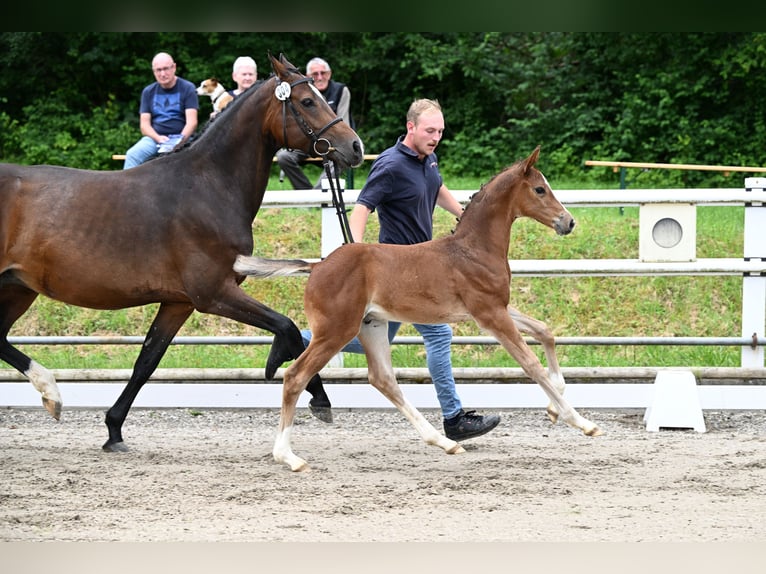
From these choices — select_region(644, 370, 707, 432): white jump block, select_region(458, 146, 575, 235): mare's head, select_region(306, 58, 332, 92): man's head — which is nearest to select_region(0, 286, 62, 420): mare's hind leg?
select_region(458, 146, 575, 235): mare's head

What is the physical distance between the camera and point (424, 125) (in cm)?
519

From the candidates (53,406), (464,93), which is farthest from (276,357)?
(464,93)

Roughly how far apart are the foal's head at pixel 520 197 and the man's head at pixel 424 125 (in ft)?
1.22

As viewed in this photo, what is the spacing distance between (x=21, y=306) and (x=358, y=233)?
2.08 meters

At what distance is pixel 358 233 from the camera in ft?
17.1

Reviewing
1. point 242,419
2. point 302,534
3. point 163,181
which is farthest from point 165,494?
point 242,419

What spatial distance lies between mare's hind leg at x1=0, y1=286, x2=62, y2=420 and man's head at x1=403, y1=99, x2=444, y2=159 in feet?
7.55

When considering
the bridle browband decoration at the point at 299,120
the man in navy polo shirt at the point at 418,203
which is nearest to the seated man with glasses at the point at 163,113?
the bridle browband decoration at the point at 299,120

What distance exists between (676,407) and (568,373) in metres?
0.88

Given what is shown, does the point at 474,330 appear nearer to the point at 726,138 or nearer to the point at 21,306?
the point at 21,306

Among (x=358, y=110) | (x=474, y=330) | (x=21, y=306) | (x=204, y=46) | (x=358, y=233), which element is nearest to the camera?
(x=358, y=233)

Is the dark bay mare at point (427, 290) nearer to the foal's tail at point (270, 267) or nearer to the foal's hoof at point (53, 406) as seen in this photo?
the foal's tail at point (270, 267)

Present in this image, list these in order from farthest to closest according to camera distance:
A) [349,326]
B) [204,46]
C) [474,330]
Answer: [204,46] → [474,330] → [349,326]

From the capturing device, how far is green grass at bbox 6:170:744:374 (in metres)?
8.22
